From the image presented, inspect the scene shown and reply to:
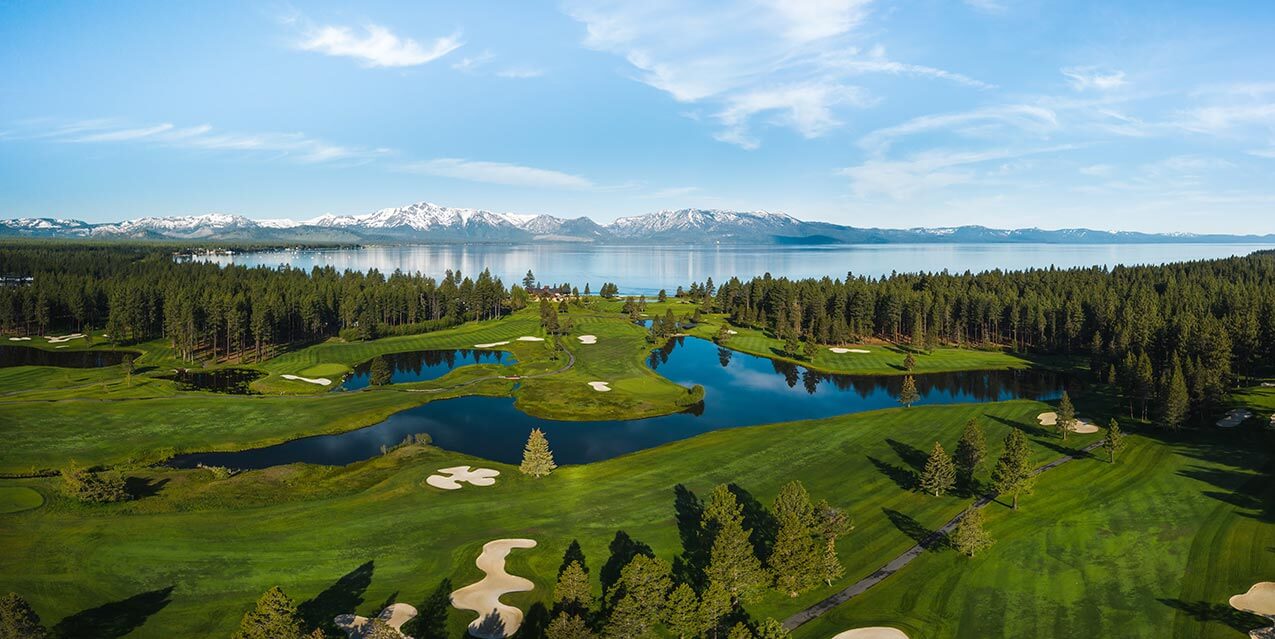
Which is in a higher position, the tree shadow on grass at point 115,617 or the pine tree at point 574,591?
the pine tree at point 574,591

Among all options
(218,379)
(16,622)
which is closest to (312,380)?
(218,379)

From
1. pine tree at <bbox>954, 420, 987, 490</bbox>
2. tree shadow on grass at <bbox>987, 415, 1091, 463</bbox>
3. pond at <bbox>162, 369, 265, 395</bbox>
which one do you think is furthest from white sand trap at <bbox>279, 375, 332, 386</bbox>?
tree shadow on grass at <bbox>987, 415, 1091, 463</bbox>

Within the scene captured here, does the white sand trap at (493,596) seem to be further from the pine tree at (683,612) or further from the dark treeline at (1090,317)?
the dark treeline at (1090,317)

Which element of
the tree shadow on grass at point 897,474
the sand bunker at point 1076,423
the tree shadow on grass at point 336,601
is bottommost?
the tree shadow on grass at point 336,601

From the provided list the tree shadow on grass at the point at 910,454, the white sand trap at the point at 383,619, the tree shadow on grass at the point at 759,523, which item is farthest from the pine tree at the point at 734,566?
the tree shadow on grass at the point at 910,454

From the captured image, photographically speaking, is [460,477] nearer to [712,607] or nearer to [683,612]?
[683,612]

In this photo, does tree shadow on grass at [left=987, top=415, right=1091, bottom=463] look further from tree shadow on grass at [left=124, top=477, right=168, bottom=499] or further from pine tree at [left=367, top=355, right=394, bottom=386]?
tree shadow on grass at [left=124, top=477, right=168, bottom=499]
